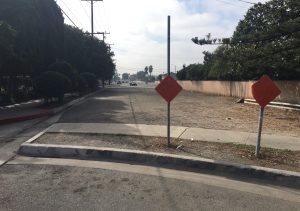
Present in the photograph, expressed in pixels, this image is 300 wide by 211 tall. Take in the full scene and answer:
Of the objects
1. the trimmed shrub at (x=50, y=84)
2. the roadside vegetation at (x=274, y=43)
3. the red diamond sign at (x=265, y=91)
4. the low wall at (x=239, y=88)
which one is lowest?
the low wall at (x=239, y=88)

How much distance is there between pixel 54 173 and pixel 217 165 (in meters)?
3.10

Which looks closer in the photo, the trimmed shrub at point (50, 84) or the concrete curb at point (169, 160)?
the concrete curb at point (169, 160)

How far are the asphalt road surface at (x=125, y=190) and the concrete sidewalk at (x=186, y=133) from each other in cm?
355

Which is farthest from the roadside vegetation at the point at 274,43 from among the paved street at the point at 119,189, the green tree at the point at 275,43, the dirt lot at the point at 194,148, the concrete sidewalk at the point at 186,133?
the paved street at the point at 119,189

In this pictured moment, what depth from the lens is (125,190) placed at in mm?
7012

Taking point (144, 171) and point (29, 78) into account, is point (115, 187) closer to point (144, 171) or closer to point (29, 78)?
point (144, 171)

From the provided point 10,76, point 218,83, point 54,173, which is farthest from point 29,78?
point 54,173

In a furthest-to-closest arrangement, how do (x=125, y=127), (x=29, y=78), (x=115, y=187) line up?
(x=29, y=78), (x=125, y=127), (x=115, y=187)

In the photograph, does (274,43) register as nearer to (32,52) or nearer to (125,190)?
(32,52)

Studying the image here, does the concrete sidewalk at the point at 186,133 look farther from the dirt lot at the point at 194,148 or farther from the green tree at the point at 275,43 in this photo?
the green tree at the point at 275,43

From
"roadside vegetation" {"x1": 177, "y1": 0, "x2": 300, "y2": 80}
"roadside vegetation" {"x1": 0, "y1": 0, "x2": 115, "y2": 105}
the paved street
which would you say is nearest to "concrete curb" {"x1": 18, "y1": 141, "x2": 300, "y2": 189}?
the paved street

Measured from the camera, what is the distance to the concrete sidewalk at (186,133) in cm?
1144

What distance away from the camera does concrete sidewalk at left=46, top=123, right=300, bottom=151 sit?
37.5ft

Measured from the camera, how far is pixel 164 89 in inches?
412
